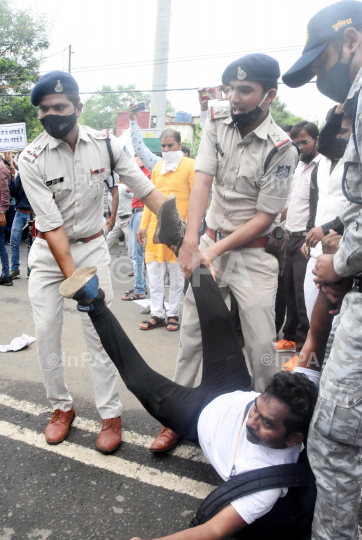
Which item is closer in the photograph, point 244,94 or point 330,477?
point 330,477

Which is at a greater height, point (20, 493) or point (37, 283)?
point (37, 283)

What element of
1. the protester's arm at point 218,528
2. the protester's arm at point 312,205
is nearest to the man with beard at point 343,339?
the protester's arm at point 218,528

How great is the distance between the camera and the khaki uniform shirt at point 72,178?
2.29 m

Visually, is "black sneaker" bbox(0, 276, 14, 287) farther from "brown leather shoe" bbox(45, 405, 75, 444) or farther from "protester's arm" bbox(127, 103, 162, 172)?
"brown leather shoe" bbox(45, 405, 75, 444)

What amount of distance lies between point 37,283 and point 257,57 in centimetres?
172

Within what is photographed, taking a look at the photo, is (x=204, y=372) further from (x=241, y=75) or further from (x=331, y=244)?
(x=241, y=75)

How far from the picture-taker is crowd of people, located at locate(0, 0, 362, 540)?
4.63ft

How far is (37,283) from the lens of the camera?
7.84ft

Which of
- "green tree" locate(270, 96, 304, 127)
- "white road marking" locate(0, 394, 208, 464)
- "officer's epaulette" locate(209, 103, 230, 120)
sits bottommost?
"white road marking" locate(0, 394, 208, 464)

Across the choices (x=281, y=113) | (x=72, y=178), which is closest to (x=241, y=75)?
(x=72, y=178)

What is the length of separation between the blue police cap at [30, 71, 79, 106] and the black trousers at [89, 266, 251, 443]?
120cm

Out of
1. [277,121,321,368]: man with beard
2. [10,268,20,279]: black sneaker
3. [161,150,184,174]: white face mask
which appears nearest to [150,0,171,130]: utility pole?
[10,268,20,279]: black sneaker

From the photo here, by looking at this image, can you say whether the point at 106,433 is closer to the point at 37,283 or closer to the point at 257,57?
the point at 37,283

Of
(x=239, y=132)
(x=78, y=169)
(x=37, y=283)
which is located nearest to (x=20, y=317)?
(x=37, y=283)
